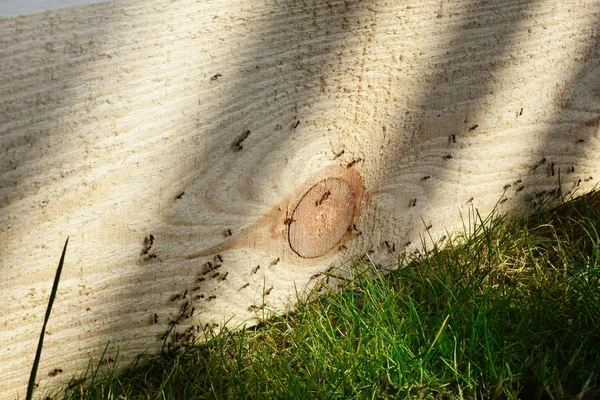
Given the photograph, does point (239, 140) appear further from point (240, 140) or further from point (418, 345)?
point (418, 345)

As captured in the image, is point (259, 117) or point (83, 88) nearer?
point (83, 88)

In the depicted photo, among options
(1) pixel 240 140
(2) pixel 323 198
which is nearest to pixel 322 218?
(2) pixel 323 198

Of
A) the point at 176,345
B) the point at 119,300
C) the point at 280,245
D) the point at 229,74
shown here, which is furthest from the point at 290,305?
the point at 229,74

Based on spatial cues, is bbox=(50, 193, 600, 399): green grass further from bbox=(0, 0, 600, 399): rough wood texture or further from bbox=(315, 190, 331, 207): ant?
bbox=(315, 190, 331, 207): ant

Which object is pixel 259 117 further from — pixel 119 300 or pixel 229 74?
pixel 119 300

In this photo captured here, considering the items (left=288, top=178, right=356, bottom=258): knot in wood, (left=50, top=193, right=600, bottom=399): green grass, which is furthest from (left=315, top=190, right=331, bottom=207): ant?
(left=50, top=193, right=600, bottom=399): green grass

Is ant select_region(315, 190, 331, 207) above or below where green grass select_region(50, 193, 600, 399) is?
above
